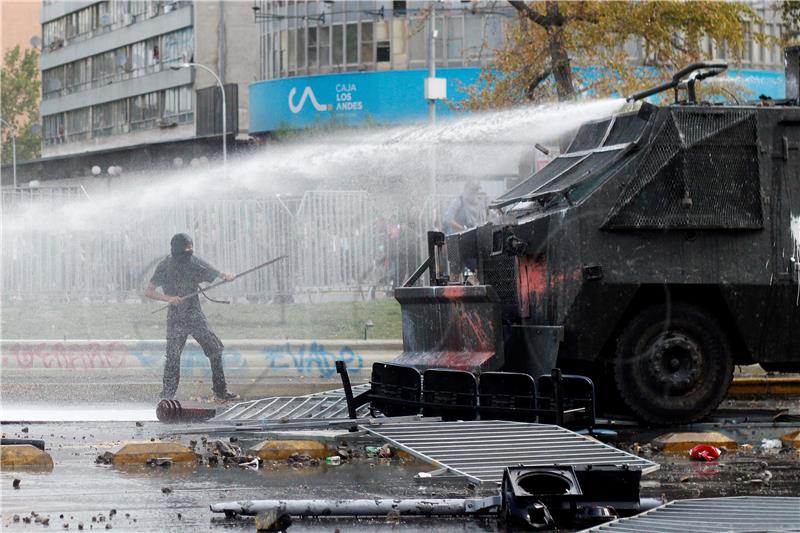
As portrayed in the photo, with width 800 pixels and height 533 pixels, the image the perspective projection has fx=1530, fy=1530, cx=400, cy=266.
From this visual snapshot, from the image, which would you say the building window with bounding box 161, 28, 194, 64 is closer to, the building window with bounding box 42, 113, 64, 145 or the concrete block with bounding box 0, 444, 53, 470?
the building window with bounding box 42, 113, 64, 145

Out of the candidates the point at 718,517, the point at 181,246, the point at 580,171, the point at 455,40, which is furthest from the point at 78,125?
the point at 718,517

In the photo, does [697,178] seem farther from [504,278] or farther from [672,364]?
[504,278]

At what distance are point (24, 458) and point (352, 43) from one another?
52765 millimetres

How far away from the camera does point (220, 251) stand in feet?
72.1

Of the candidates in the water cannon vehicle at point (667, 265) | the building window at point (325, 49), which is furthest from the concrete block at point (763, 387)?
the building window at point (325, 49)

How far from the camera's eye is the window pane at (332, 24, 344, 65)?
202ft

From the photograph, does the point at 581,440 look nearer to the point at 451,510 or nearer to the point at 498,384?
the point at 498,384

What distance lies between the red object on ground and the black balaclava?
21.3 ft

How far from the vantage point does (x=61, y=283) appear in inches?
875

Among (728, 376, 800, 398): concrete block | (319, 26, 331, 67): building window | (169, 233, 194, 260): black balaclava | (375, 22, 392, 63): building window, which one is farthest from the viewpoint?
(319, 26, 331, 67): building window

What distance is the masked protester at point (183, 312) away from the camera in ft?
47.3

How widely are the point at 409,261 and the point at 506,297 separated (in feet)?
37.2

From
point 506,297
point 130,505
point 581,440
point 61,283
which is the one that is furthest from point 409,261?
point 130,505

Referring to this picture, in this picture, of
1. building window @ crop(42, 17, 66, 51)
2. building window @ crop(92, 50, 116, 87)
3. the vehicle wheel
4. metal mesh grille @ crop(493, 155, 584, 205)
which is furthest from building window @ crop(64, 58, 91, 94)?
the vehicle wheel
